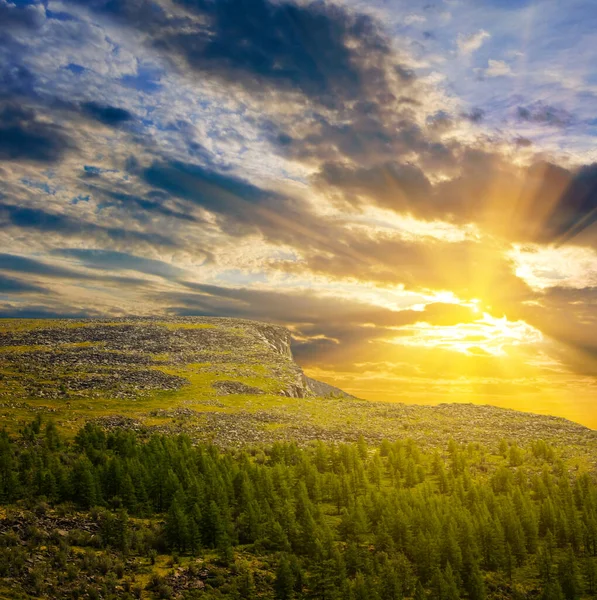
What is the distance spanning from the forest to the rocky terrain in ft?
64.7

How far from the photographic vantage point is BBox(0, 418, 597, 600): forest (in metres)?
51.9

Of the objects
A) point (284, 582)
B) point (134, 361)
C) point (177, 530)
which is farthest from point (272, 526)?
point (134, 361)

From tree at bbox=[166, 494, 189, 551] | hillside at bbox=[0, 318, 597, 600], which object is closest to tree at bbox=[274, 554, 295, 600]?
hillside at bbox=[0, 318, 597, 600]

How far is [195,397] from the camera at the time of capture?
426 feet

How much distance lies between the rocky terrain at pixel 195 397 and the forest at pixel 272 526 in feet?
64.7

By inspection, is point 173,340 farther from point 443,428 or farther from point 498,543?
point 498,543

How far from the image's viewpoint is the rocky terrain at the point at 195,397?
108m

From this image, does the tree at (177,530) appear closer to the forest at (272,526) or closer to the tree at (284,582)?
the forest at (272,526)

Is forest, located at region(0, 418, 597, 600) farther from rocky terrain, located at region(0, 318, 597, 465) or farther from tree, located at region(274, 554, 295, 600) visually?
rocky terrain, located at region(0, 318, 597, 465)

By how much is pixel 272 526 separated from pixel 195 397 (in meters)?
68.8

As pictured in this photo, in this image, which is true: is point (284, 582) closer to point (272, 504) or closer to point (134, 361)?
point (272, 504)

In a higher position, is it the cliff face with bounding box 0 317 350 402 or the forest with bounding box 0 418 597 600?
the cliff face with bounding box 0 317 350 402

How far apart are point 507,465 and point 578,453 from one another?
19.3 meters

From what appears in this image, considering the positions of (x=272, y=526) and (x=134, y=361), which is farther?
(x=134, y=361)
